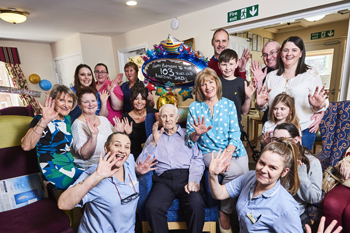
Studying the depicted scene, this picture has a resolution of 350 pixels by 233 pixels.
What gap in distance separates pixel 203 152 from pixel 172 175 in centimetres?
35

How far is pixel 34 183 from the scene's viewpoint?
5.33 ft

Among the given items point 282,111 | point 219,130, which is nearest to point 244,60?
point 282,111

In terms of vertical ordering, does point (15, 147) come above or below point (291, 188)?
above

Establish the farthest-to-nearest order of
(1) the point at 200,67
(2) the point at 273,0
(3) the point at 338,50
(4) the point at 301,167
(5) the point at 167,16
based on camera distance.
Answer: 1. (3) the point at 338,50
2. (5) the point at 167,16
3. (2) the point at 273,0
4. (1) the point at 200,67
5. (4) the point at 301,167

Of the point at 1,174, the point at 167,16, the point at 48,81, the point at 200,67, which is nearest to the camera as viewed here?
the point at 1,174

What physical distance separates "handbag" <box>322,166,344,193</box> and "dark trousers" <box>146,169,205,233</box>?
3.50ft

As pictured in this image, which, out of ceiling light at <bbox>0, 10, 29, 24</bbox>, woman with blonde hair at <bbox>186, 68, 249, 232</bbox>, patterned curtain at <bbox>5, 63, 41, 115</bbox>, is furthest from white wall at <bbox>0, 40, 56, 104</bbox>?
woman with blonde hair at <bbox>186, 68, 249, 232</bbox>

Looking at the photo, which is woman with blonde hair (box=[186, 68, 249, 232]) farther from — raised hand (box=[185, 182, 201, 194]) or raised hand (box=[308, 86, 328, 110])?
raised hand (box=[308, 86, 328, 110])

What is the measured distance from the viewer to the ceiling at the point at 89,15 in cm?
329

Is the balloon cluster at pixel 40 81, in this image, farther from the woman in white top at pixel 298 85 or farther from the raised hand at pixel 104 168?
the woman in white top at pixel 298 85

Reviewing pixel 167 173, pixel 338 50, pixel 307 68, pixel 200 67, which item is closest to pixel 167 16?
pixel 200 67

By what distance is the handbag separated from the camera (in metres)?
1.64

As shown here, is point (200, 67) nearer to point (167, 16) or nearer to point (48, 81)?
point (167, 16)

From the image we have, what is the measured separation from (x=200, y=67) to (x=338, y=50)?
5051 mm
